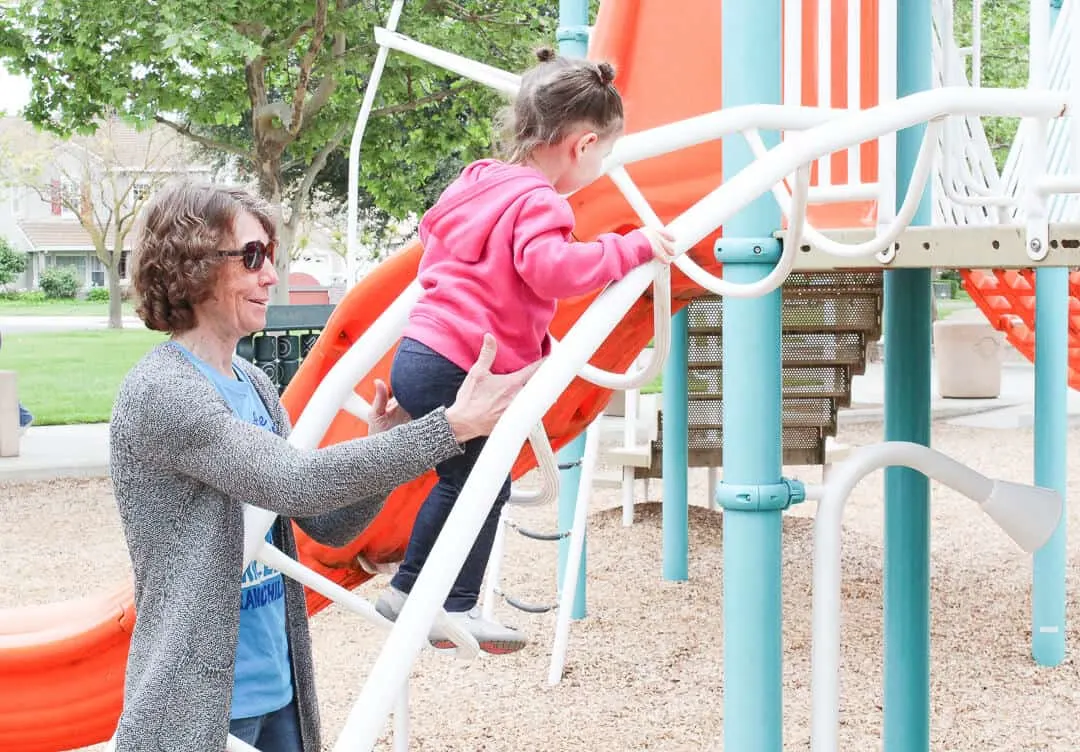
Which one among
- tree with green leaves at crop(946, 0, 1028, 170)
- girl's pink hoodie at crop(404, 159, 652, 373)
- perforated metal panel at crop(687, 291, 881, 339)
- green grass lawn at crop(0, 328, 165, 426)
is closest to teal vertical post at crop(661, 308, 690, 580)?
perforated metal panel at crop(687, 291, 881, 339)

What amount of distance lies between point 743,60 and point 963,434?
31.7ft

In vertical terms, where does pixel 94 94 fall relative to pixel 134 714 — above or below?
above

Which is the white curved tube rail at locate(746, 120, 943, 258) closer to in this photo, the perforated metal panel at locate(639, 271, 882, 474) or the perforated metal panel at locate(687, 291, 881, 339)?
the perforated metal panel at locate(639, 271, 882, 474)

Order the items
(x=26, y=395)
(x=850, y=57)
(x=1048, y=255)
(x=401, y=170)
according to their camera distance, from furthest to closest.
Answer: (x=26, y=395)
(x=401, y=170)
(x=850, y=57)
(x=1048, y=255)

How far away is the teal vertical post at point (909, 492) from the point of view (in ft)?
9.74

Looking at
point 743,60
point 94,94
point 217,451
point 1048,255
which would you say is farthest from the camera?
point 94,94

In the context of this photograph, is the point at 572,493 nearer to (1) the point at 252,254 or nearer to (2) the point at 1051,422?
(2) the point at 1051,422

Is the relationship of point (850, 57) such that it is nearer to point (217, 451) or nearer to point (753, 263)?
point (753, 263)

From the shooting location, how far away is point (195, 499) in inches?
66.0

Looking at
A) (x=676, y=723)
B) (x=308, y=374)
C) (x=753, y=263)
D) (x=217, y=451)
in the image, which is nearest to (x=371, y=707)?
(x=217, y=451)

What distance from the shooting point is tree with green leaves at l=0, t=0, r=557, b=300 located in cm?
1052

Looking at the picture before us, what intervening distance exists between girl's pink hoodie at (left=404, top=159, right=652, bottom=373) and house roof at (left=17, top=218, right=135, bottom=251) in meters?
52.7

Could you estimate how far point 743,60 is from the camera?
241cm

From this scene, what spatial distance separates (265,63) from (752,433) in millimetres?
10430
